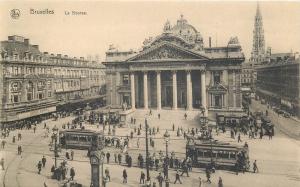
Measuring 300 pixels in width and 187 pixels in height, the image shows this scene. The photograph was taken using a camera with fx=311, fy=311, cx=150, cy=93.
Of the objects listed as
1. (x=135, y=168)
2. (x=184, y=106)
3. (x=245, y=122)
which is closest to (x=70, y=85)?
(x=184, y=106)

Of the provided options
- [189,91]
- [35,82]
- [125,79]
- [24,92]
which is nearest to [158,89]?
[189,91]

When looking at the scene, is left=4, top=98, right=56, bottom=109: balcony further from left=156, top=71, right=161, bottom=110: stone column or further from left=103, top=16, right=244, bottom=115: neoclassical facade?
left=156, top=71, right=161, bottom=110: stone column

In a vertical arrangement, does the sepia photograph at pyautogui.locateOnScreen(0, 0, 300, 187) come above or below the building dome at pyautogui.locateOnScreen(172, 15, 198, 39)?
below

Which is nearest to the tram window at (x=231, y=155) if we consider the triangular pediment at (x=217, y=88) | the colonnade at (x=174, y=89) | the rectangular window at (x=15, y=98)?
the colonnade at (x=174, y=89)

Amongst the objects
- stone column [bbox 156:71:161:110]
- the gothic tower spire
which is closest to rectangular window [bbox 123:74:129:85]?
stone column [bbox 156:71:161:110]

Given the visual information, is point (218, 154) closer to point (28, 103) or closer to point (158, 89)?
point (158, 89)

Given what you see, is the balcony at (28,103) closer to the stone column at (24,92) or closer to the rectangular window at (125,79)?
the stone column at (24,92)

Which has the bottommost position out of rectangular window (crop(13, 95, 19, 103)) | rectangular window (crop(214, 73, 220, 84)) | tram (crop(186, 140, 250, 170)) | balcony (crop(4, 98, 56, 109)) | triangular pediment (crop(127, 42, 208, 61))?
tram (crop(186, 140, 250, 170))
